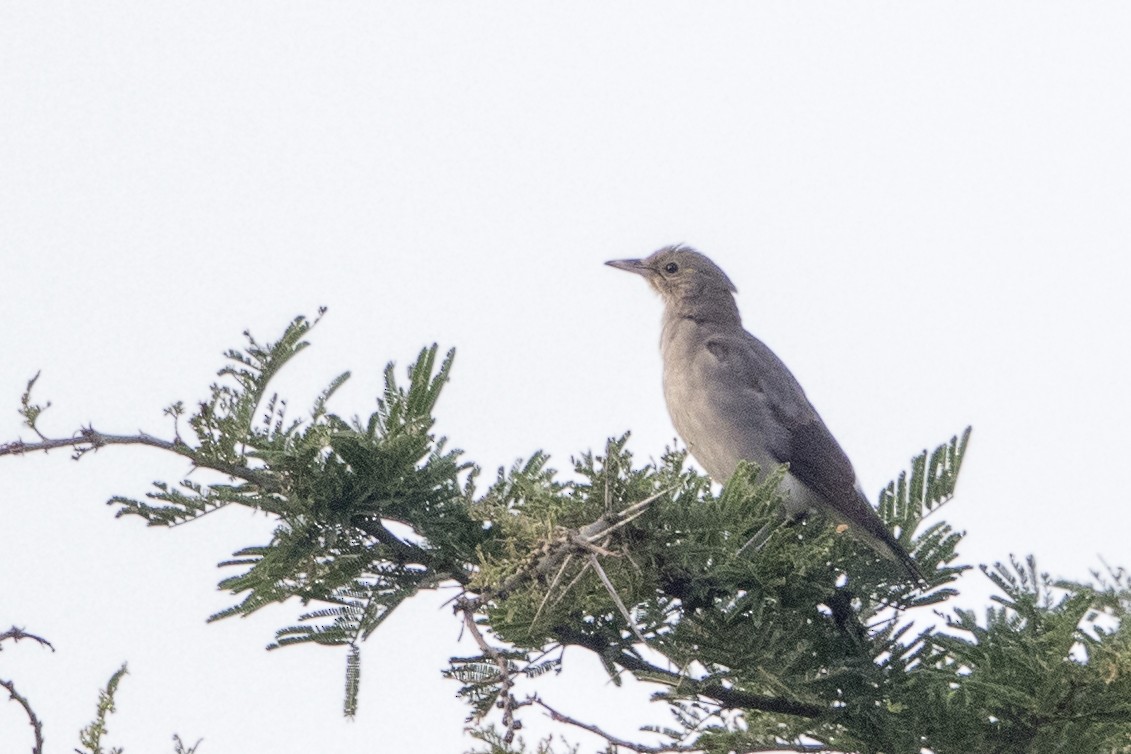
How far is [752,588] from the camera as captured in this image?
12.5 ft

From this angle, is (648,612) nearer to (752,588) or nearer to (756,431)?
(752,588)

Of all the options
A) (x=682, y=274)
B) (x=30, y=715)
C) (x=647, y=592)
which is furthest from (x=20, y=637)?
(x=682, y=274)

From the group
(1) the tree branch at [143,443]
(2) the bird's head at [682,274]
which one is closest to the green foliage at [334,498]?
(1) the tree branch at [143,443]

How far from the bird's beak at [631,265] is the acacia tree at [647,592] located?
5855 millimetres

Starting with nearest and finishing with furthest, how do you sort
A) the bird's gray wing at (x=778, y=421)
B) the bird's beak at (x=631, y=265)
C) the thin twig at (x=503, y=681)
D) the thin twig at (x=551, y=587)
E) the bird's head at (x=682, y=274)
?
1. the thin twig at (x=503, y=681)
2. the thin twig at (x=551, y=587)
3. the bird's gray wing at (x=778, y=421)
4. the bird's head at (x=682, y=274)
5. the bird's beak at (x=631, y=265)

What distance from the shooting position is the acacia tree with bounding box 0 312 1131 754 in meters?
3.46

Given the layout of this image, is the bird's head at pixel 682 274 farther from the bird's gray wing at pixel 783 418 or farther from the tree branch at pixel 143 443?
the tree branch at pixel 143 443

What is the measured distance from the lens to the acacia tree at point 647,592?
3.46 metres

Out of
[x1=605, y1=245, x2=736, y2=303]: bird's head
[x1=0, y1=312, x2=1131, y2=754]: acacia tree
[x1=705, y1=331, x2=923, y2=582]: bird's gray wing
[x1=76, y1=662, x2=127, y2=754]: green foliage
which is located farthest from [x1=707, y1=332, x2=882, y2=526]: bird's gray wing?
[x1=76, y1=662, x2=127, y2=754]: green foliage

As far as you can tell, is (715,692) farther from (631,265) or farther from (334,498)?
(631,265)

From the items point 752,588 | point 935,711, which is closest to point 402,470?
point 752,588

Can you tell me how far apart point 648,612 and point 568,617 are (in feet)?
0.89

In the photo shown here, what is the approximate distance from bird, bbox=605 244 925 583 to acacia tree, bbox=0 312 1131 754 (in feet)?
9.17

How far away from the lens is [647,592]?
12.3 ft
